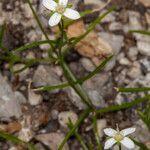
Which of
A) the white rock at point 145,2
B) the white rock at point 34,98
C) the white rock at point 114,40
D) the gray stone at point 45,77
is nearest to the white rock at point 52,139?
the white rock at point 34,98

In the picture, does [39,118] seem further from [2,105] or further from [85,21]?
[85,21]

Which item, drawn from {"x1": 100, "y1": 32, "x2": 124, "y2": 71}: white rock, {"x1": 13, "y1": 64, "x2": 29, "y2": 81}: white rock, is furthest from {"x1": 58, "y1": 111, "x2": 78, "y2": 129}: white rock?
{"x1": 100, "y1": 32, "x2": 124, "y2": 71}: white rock

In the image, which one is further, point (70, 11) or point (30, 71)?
point (30, 71)

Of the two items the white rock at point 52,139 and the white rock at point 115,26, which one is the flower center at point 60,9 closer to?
the white rock at point 52,139

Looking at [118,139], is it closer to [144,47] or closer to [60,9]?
[60,9]

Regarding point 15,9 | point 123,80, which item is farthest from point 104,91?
point 15,9
